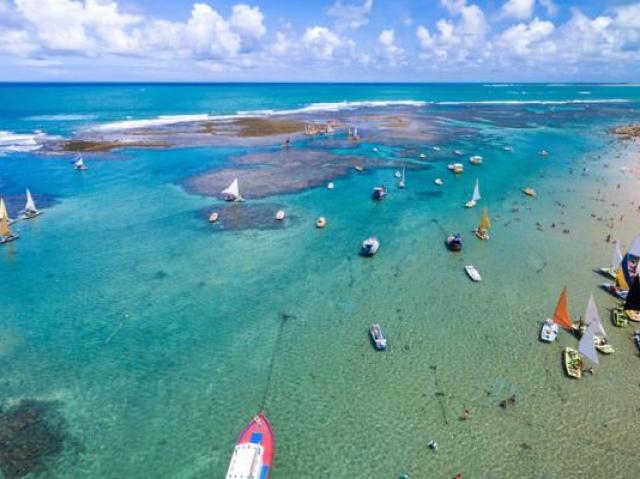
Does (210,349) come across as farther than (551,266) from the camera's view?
No

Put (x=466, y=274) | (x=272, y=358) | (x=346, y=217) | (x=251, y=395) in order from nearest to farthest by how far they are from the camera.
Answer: (x=251, y=395) < (x=272, y=358) < (x=466, y=274) < (x=346, y=217)

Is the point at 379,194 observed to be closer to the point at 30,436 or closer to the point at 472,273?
the point at 472,273

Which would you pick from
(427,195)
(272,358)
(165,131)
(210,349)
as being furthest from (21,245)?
(165,131)

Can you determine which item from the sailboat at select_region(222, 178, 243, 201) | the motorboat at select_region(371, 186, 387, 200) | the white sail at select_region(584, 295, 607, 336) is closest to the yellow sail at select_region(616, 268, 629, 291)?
the white sail at select_region(584, 295, 607, 336)

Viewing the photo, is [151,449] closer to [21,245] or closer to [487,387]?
[487,387]

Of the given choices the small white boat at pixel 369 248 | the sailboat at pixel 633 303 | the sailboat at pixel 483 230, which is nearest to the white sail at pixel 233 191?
the small white boat at pixel 369 248

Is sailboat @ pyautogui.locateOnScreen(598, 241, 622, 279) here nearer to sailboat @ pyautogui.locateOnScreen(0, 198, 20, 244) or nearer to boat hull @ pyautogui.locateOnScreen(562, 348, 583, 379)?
boat hull @ pyautogui.locateOnScreen(562, 348, 583, 379)

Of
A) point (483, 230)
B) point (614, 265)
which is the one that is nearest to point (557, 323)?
point (614, 265)
